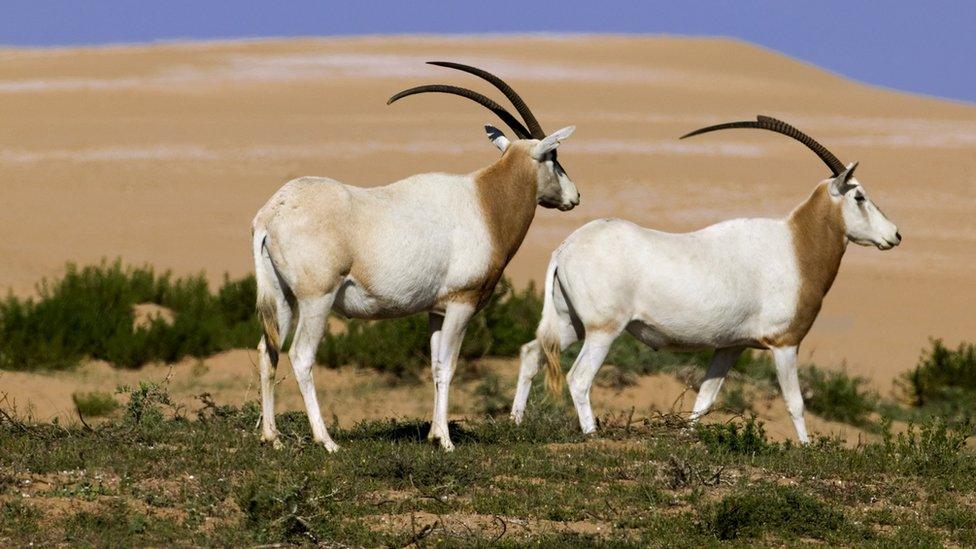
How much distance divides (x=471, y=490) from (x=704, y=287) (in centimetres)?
354

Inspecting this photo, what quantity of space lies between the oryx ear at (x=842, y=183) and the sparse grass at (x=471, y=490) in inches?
107

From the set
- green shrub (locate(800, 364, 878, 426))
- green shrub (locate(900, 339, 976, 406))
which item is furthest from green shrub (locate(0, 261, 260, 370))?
green shrub (locate(900, 339, 976, 406))

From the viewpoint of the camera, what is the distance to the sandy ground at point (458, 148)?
2736cm

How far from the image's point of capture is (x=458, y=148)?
4881 centimetres

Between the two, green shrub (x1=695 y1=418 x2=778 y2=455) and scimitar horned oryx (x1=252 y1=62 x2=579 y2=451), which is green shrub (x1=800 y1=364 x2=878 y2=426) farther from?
scimitar horned oryx (x1=252 y1=62 x2=579 y2=451)

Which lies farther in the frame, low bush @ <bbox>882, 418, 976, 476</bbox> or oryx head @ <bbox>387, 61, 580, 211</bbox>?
oryx head @ <bbox>387, 61, 580, 211</bbox>

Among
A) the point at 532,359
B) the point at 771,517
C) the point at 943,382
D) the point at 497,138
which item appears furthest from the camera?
the point at 943,382

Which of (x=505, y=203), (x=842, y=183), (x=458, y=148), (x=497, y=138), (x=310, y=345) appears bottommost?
(x=458, y=148)

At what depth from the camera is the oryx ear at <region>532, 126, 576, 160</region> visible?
1134 centimetres

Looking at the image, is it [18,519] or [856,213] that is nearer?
[18,519]

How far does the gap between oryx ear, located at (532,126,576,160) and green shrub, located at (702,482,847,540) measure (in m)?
3.59

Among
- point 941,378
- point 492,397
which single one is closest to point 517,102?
point 492,397

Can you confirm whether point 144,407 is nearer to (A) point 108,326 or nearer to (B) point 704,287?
(B) point 704,287

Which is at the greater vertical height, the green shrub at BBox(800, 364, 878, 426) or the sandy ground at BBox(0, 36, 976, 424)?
the green shrub at BBox(800, 364, 878, 426)
